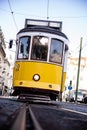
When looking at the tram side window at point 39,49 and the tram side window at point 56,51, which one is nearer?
the tram side window at point 39,49

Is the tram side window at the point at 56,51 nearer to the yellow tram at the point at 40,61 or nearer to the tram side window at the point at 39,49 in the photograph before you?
the yellow tram at the point at 40,61

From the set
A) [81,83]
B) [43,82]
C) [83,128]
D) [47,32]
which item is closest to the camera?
[83,128]

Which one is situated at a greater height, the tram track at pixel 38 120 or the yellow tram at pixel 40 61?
the yellow tram at pixel 40 61

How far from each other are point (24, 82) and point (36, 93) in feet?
2.68

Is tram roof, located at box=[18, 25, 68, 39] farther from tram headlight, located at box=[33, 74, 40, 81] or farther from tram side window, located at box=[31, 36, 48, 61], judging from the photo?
tram headlight, located at box=[33, 74, 40, 81]

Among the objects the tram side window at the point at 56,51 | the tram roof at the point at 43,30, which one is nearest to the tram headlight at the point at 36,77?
the tram side window at the point at 56,51

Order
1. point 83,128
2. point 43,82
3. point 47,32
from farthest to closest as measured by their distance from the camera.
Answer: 1. point 47,32
2. point 43,82
3. point 83,128

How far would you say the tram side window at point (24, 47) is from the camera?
44.2 ft

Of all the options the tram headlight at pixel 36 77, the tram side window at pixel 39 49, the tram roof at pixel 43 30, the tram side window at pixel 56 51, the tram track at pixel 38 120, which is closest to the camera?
the tram track at pixel 38 120

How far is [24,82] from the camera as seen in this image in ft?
42.0

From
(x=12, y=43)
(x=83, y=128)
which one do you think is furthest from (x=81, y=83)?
(x=83, y=128)

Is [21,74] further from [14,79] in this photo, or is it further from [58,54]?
[58,54]

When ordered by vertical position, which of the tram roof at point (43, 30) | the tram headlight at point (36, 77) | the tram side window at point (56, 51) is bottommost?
the tram headlight at point (36, 77)

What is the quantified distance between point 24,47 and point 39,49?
70 cm
